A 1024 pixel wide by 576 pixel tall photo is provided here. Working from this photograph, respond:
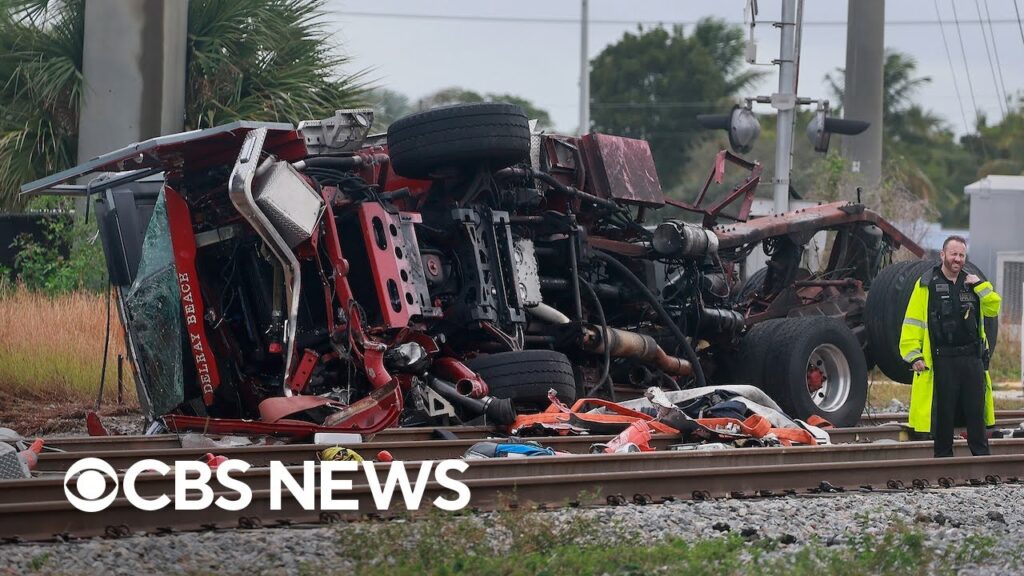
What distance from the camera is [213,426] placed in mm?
10984

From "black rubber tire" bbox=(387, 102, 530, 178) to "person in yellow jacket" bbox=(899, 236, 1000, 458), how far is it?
3.19 meters

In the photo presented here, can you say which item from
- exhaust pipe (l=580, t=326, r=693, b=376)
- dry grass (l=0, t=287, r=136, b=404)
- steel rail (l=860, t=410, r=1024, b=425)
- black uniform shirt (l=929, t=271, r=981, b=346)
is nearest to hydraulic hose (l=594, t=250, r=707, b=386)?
exhaust pipe (l=580, t=326, r=693, b=376)

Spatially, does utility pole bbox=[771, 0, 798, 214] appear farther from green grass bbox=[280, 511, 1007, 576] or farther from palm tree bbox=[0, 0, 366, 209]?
green grass bbox=[280, 511, 1007, 576]

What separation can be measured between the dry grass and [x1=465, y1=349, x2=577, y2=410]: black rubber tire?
4539mm

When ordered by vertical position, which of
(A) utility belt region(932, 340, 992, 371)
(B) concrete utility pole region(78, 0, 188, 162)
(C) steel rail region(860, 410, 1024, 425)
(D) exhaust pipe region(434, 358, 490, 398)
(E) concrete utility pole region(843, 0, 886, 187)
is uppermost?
(E) concrete utility pole region(843, 0, 886, 187)

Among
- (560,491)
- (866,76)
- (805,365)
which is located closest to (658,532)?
(560,491)

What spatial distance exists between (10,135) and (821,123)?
39.6 ft

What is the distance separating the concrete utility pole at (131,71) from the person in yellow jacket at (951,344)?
12352mm

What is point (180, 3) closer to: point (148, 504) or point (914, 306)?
point (914, 306)

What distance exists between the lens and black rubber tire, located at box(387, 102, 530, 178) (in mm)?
11766

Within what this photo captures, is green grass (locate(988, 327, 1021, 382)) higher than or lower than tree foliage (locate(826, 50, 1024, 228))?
lower

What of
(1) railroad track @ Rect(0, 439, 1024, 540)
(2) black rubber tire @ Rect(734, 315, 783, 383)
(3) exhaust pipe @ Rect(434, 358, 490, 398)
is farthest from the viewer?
(2) black rubber tire @ Rect(734, 315, 783, 383)

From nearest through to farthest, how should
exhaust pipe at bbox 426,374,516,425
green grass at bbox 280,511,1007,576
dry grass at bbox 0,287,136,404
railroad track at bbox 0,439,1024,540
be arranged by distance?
green grass at bbox 280,511,1007,576 < railroad track at bbox 0,439,1024,540 < exhaust pipe at bbox 426,374,516,425 < dry grass at bbox 0,287,136,404

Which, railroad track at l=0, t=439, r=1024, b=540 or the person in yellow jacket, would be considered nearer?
railroad track at l=0, t=439, r=1024, b=540
